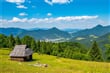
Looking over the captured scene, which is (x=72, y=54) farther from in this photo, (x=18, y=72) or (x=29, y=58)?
(x=18, y=72)

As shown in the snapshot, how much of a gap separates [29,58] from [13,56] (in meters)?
5.72

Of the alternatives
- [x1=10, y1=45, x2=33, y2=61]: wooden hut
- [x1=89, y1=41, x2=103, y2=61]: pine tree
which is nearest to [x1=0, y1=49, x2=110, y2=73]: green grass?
[x1=10, y1=45, x2=33, y2=61]: wooden hut

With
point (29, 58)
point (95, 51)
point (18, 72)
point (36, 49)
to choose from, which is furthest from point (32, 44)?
point (18, 72)

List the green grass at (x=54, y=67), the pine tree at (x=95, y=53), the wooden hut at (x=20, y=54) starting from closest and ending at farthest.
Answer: the green grass at (x=54, y=67) → the wooden hut at (x=20, y=54) → the pine tree at (x=95, y=53)

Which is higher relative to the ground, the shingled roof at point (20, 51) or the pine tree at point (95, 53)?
the shingled roof at point (20, 51)

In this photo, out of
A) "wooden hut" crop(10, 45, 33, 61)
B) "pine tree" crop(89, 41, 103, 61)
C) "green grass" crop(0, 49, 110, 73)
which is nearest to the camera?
"green grass" crop(0, 49, 110, 73)

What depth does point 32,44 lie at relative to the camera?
418 ft

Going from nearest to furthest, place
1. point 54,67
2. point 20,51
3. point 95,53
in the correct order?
point 54,67 < point 20,51 < point 95,53

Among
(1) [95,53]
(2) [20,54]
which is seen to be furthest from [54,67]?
(1) [95,53]

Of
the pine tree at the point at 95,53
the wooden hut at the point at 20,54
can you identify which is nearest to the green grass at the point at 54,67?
the wooden hut at the point at 20,54

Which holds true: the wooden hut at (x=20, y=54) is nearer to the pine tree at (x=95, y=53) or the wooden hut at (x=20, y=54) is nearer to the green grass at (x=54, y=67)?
the green grass at (x=54, y=67)

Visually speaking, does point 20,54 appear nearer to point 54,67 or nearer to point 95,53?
point 54,67

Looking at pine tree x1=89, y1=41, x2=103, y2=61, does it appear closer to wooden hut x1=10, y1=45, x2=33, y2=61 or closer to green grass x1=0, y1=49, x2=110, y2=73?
wooden hut x1=10, y1=45, x2=33, y2=61

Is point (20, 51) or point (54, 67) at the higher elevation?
Result: point (20, 51)
